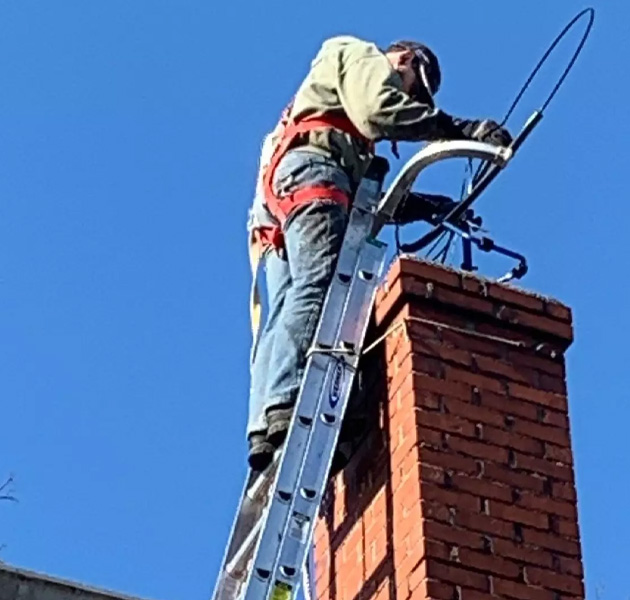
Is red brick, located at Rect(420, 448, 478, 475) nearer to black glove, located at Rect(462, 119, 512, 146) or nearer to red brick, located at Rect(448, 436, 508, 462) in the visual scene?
red brick, located at Rect(448, 436, 508, 462)

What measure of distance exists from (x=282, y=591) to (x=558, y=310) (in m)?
1.49

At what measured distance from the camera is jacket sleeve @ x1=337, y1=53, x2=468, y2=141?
6746 millimetres

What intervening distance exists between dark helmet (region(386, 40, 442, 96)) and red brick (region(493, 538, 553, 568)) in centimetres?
200

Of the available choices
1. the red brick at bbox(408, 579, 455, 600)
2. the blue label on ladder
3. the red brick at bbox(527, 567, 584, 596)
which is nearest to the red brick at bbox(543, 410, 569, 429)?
the red brick at bbox(527, 567, 584, 596)

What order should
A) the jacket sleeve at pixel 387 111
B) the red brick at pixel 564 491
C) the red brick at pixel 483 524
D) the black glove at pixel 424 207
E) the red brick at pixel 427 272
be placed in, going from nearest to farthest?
1. the red brick at pixel 483 524
2. the red brick at pixel 564 491
3. the red brick at pixel 427 272
4. the jacket sleeve at pixel 387 111
5. the black glove at pixel 424 207

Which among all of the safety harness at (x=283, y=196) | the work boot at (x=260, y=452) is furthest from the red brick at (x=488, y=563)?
the safety harness at (x=283, y=196)

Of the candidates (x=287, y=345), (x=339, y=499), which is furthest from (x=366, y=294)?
(x=339, y=499)

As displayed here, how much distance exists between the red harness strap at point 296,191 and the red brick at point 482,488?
1.28m

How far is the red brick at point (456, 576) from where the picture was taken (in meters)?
5.71

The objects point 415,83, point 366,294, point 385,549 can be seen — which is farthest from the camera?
point 415,83

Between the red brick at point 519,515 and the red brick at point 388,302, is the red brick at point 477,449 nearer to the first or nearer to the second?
the red brick at point 519,515

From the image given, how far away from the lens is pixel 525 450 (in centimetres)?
617

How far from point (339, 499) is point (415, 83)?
1.60 meters

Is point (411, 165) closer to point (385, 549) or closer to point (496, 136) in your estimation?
point (496, 136)
